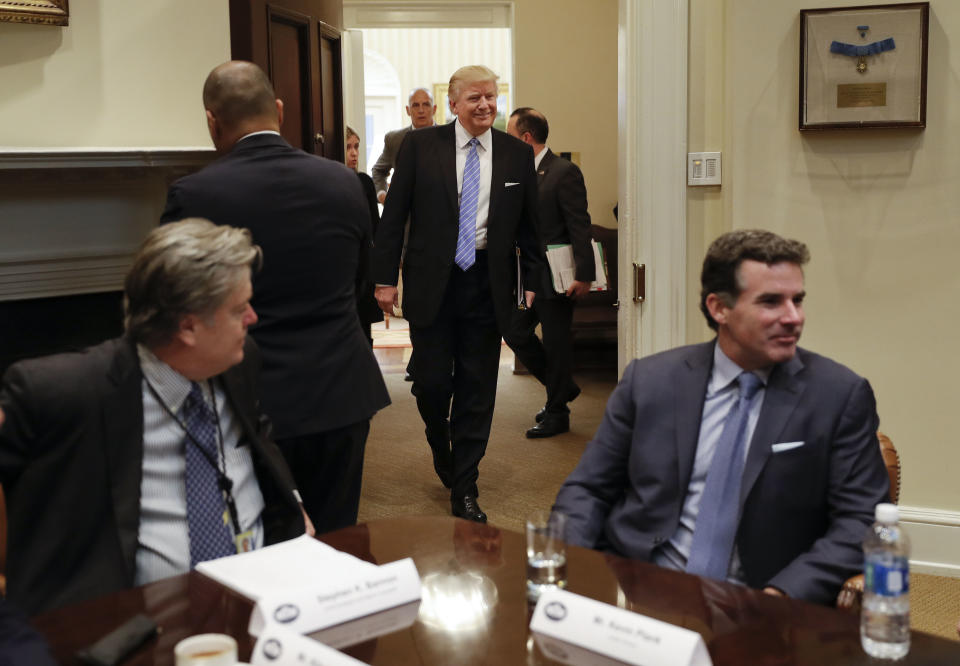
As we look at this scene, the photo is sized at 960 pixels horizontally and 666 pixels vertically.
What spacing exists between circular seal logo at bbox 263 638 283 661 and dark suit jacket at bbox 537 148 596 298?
4.50m

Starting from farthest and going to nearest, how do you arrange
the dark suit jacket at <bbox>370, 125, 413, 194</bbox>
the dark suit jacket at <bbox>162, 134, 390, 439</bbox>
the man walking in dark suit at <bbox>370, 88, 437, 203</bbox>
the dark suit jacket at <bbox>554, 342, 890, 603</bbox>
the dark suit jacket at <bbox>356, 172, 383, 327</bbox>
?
the dark suit jacket at <bbox>370, 125, 413, 194</bbox> < the man walking in dark suit at <bbox>370, 88, 437, 203</bbox> < the dark suit jacket at <bbox>356, 172, 383, 327</bbox> < the dark suit jacket at <bbox>162, 134, 390, 439</bbox> < the dark suit jacket at <bbox>554, 342, 890, 603</bbox>

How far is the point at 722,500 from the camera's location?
2199 mm

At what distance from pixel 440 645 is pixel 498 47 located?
1294cm

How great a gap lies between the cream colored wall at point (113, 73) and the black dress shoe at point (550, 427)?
93.4 inches

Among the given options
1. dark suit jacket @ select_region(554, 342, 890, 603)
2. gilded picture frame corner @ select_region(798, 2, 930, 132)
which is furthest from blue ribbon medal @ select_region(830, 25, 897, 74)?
dark suit jacket @ select_region(554, 342, 890, 603)

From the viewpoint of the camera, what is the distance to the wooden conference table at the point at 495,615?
148cm

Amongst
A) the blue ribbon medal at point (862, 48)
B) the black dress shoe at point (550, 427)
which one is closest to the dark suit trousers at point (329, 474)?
the blue ribbon medal at point (862, 48)

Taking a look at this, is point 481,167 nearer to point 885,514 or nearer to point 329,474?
point 329,474

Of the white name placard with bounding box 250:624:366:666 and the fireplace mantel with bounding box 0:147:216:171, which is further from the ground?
the fireplace mantel with bounding box 0:147:216:171

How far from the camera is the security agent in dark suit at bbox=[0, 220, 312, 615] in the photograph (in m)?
1.86

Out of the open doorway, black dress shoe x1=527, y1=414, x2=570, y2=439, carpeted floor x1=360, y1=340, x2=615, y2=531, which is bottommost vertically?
carpeted floor x1=360, y1=340, x2=615, y2=531

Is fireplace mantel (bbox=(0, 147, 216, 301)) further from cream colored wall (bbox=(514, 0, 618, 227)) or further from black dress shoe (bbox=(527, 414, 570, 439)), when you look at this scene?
cream colored wall (bbox=(514, 0, 618, 227))

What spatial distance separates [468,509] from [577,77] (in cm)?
515

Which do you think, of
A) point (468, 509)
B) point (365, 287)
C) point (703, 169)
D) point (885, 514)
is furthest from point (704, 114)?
point (885, 514)
